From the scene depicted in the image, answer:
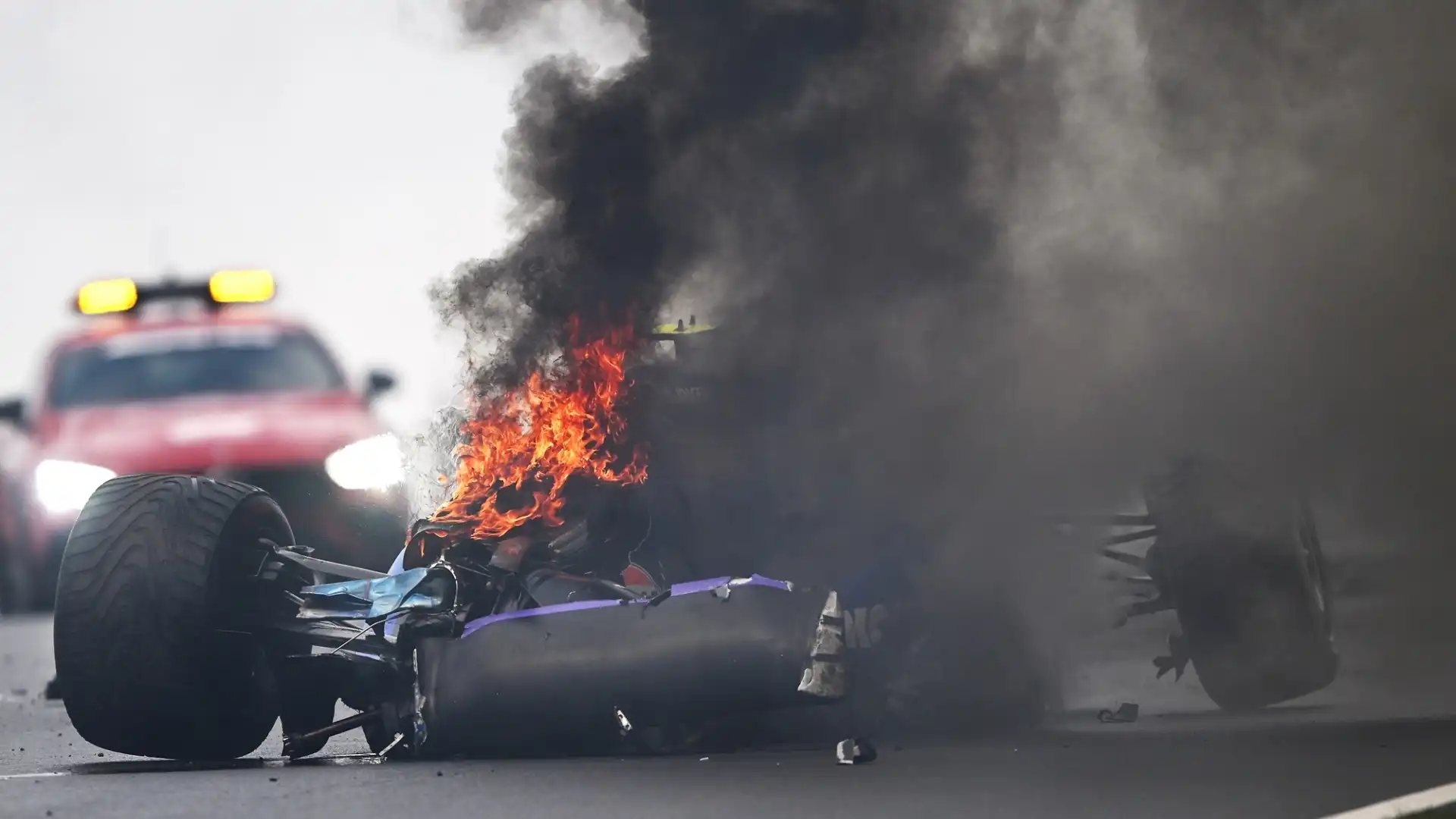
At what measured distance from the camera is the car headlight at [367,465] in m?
12.9

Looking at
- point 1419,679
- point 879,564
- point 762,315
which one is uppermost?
point 762,315

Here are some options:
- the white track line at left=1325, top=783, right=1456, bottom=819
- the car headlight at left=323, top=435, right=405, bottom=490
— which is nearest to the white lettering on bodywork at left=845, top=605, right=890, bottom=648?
the white track line at left=1325, top=783, right=1456, bottom=819

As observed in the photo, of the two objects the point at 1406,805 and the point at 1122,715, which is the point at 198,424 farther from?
the point at 1406,805

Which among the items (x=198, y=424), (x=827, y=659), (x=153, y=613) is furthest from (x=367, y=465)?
(x=827, y=659)

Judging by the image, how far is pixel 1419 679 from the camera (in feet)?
44.6

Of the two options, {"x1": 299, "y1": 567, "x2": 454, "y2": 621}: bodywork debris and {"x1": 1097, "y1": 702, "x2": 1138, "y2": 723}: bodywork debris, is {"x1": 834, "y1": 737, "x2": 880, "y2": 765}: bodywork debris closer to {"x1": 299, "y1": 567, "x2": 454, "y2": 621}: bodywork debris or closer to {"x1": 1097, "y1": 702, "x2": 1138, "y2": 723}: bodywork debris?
{"x1": 299, "y1": 567, "x2": 454, "y2": 621}: bodywork debris

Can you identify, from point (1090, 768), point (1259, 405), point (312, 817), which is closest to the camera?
point (312, 817)

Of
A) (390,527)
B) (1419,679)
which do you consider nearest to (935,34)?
(390,527)

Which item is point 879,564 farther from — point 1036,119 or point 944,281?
point 1036,119

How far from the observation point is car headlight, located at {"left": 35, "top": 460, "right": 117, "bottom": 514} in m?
12.8

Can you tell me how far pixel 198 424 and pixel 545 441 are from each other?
328 centimetres

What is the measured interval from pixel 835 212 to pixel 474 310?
179 cm

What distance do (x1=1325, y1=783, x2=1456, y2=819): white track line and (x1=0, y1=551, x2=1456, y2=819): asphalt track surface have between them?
110mm

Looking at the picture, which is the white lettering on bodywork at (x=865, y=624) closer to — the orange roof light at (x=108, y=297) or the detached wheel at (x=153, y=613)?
the detached wheel at (x=153, y=613)
